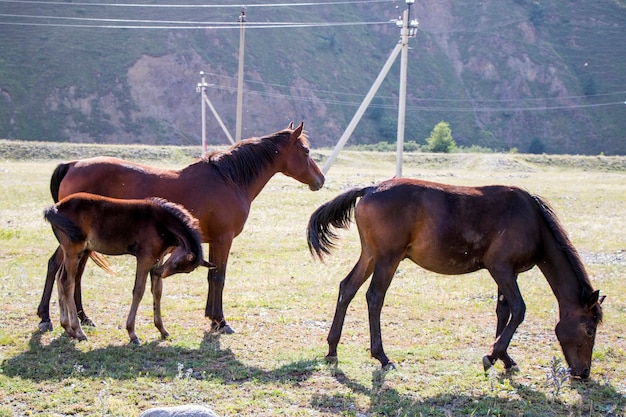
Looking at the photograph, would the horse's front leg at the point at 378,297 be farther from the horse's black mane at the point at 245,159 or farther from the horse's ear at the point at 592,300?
the horse's black mane at the point at 245,159

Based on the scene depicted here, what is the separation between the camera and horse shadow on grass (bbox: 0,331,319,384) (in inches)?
272

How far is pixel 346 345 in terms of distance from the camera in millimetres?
8406

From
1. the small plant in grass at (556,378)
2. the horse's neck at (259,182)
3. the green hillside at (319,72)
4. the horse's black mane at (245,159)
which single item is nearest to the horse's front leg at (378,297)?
the small plant in grass at (556,378)

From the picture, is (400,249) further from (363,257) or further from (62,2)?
(62,2)

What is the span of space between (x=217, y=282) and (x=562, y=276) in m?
4.40

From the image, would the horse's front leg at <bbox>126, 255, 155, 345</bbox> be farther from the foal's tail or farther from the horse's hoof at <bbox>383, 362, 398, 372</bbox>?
the horse's hoof at <bbox>383, 362, 398, 372</bbox>

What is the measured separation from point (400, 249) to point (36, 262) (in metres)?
8.58

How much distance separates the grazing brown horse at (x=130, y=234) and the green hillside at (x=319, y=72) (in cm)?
5738

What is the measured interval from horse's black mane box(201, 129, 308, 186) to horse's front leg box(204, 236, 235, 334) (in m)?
0.95

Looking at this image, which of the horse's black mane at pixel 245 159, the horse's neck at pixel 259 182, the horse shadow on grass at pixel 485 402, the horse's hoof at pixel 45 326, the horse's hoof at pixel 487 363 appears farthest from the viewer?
the horse's neck at pixel 259 182

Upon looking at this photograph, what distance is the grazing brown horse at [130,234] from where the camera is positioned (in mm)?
7891

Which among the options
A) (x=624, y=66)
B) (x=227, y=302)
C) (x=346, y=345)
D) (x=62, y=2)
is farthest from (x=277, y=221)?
(x=624, y=66)

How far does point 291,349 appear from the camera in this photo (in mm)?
8180

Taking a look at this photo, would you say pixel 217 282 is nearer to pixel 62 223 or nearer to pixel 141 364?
pixel 141 364
